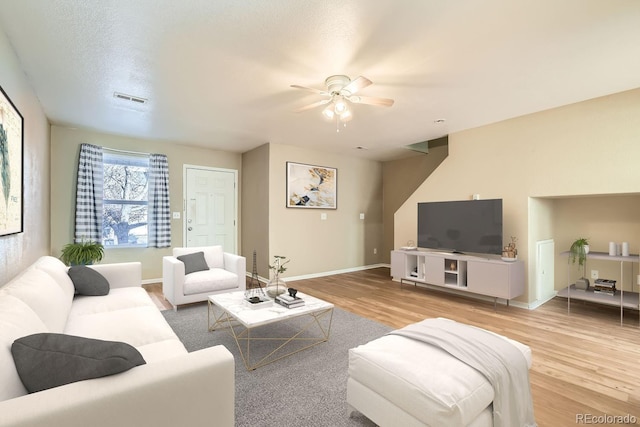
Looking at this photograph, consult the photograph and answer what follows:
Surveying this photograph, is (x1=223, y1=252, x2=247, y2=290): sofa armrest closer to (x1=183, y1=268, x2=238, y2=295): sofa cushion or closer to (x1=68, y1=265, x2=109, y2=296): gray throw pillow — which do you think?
(x1=183, y1=268, x2=238, y2=295): sofa cushion

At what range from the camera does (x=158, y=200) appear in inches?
199

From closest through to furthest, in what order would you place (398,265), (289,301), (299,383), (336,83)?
(299,383)
(289,301)
(336,83)
(398,265)

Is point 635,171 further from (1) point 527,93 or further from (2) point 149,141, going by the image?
(2) point 149,141

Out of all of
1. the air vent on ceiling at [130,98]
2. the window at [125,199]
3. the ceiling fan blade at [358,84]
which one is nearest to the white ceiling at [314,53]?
the air vent on ceiling at [130,98]

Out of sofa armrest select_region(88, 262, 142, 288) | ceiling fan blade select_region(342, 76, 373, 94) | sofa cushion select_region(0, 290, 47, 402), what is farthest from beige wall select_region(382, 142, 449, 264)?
sofa cushion select_region(0, 290, 47, 402)

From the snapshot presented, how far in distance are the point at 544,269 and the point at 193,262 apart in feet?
15.4

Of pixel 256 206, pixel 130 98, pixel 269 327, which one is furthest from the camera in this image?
pixel 256 206

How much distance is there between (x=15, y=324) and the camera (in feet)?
3.94

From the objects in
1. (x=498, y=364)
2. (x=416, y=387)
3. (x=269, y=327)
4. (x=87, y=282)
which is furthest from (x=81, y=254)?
(x=498, y=364)

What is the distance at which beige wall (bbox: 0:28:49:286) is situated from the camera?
2168mm

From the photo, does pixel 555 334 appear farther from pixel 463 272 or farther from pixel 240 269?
pixel 240 269

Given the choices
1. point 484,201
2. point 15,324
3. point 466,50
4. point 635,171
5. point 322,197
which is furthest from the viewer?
point 322,197

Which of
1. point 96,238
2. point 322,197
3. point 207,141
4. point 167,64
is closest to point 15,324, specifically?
point 167,64

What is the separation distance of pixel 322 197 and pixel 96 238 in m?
3.74
